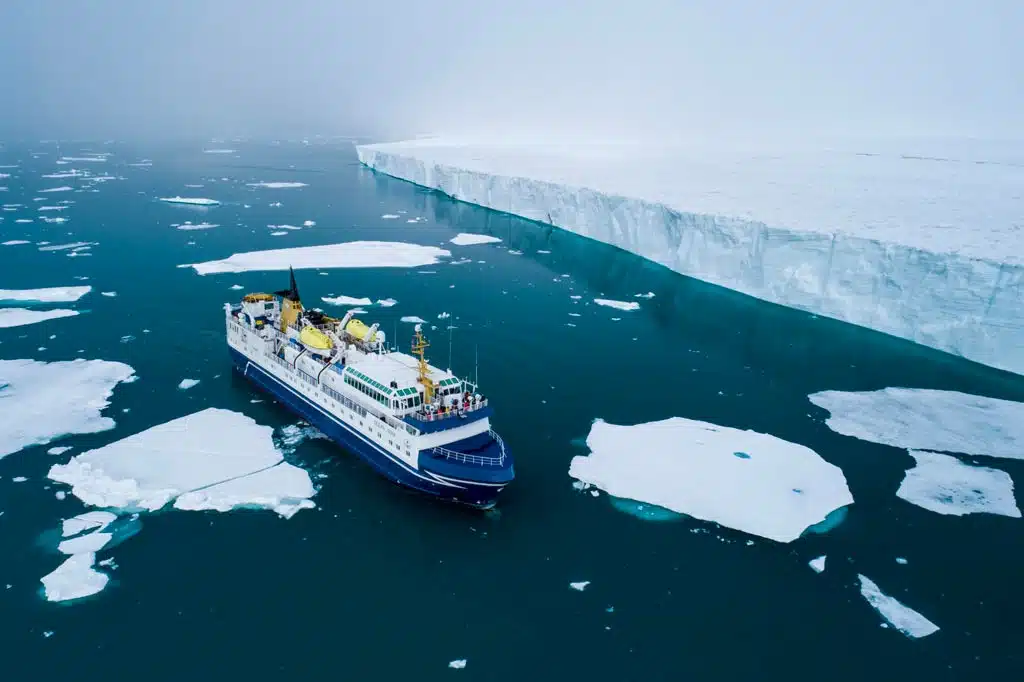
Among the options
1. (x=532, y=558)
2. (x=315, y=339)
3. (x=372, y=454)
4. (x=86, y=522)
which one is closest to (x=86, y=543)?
(x=86, y=522)

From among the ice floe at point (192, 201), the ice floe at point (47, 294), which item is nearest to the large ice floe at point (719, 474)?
the ice floe at point (47, 294)

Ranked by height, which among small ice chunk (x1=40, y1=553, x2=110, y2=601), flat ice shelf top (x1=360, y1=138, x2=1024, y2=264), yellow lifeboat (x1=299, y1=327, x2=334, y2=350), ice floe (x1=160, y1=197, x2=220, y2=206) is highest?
flat ice shelf top (x1=360, y1=138, x2=1024, y2=264)

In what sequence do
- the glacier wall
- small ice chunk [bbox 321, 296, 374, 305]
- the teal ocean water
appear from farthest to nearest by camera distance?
small ice chunk [bbox 321, 296, 374, 305]
the glacier wall
the teal ocean water

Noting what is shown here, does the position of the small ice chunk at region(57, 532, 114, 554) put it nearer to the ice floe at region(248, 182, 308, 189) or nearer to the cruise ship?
the cruise ship

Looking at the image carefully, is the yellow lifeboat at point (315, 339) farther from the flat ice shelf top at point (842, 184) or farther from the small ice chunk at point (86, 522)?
the flat ice shelf top at point (842, 184)

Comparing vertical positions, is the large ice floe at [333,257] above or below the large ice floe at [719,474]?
above

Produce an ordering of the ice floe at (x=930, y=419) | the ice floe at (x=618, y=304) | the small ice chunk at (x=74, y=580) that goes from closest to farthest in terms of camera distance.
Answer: the small ice chunk at (x=74, y=580)
the ice floe at (x=930, y=419)
the ice floe at (x=618, y=304)

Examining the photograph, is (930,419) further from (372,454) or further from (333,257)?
(333,257)

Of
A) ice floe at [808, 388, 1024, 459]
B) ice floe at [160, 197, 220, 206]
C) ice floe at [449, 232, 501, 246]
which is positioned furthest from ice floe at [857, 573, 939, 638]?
ice floe at [160, 197, 220, 206]
